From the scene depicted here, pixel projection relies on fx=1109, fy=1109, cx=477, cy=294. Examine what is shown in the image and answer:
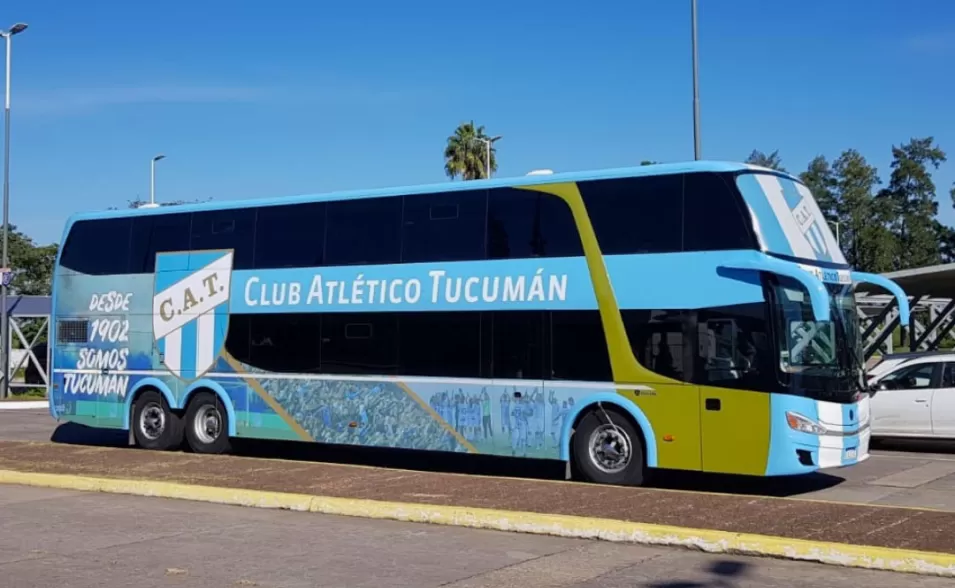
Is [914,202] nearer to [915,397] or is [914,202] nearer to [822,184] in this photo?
[822,184]

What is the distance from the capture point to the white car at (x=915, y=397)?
16625 millimetres

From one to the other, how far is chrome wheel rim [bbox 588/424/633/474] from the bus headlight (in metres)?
1.99

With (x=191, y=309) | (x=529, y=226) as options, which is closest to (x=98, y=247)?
(x=191, y=309)

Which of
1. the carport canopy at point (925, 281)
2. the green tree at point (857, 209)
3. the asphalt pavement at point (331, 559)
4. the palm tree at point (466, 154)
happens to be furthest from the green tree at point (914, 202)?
the asphalt pavement at point (331, 559)

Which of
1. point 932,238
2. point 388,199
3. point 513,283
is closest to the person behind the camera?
point 513,283

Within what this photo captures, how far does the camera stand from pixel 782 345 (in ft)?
40.1

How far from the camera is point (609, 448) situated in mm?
13469

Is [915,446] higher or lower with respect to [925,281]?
lower

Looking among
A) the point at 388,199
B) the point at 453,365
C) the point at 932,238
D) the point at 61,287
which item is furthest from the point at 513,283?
the point at 932,238

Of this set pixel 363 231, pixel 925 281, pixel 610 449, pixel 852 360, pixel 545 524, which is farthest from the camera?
pixel 925 281

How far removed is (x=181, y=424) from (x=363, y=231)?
A: 15.5 ft

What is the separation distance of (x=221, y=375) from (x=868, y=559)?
1100 cm

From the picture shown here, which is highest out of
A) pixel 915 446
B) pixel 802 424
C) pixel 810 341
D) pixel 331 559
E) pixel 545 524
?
pixel 810 341

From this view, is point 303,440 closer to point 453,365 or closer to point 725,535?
point 453,365
